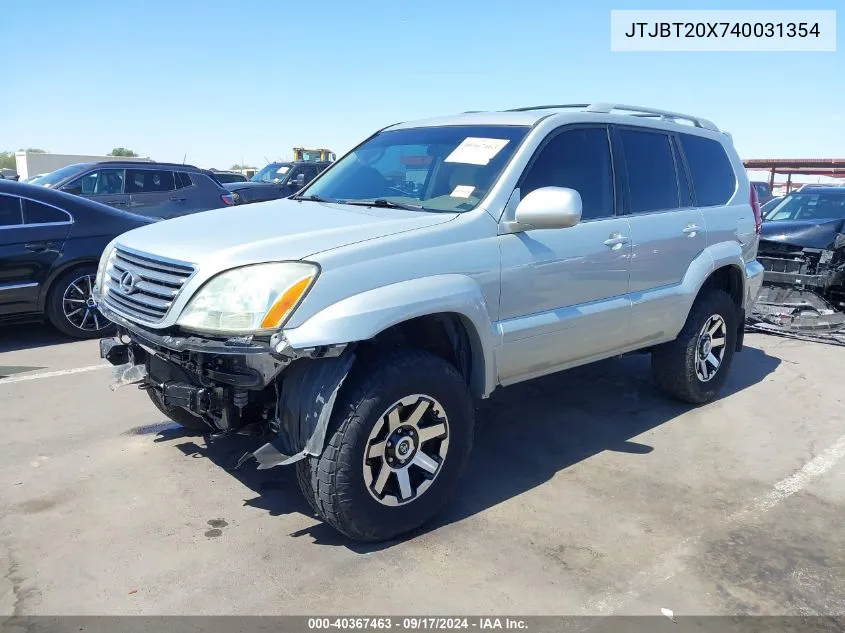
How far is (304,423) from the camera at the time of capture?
3047 millimetres

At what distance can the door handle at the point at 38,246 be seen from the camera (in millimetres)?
6569

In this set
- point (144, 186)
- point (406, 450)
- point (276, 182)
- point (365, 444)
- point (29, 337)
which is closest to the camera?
point (365, 444)

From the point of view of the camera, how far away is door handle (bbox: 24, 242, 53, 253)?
6569 mm

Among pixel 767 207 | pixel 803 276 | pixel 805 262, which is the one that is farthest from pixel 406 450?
pixel 767 207

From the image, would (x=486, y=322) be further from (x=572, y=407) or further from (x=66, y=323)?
(x=66, y=323)

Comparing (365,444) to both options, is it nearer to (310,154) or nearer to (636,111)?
(636,111)

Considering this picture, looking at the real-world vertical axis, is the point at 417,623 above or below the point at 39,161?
below

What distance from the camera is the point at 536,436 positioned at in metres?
4.71

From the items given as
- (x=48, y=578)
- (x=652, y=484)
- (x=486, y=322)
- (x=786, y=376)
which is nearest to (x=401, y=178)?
(x=486, y=322)

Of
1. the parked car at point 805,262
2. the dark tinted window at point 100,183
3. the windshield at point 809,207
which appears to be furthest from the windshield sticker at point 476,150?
the dark tinted window at point 100,183

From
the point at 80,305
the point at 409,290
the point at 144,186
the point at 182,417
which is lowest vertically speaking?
the point at 182,417

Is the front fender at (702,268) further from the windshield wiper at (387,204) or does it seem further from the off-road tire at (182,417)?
the off-road tire at (182,417)

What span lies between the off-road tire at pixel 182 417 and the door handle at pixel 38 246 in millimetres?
3118

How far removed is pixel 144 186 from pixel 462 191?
9.75 m
